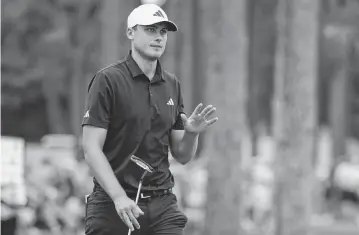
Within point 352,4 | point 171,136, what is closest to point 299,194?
point 171,136

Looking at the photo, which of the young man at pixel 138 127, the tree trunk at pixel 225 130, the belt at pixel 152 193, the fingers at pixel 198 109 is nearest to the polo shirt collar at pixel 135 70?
the young man at pixel 138 127

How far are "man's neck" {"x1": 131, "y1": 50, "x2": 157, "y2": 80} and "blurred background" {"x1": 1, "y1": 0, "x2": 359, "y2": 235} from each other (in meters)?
5.95

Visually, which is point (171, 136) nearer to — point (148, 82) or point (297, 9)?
point (148, 82)

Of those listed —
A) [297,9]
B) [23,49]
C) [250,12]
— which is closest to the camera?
[297,9]

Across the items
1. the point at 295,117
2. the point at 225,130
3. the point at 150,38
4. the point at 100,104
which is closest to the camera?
the point at 100,104

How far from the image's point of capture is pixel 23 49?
33.6 metres

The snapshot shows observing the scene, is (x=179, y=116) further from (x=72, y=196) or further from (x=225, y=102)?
(x=72, y=196)

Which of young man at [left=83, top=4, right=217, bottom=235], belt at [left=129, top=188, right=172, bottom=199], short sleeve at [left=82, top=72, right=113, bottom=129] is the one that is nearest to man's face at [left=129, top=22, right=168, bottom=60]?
young man at [left=83, top=4, right=217, bottom=235]

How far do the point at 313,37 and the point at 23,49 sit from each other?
20610mm

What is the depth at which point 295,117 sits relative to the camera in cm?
1364

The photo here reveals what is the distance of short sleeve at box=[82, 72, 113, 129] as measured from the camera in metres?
5.20

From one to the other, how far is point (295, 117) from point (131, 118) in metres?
8.57

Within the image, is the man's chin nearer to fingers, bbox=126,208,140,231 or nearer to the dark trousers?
the dark trousers

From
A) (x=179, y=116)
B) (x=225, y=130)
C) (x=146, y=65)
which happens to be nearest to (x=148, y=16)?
(x=146, y=65)
